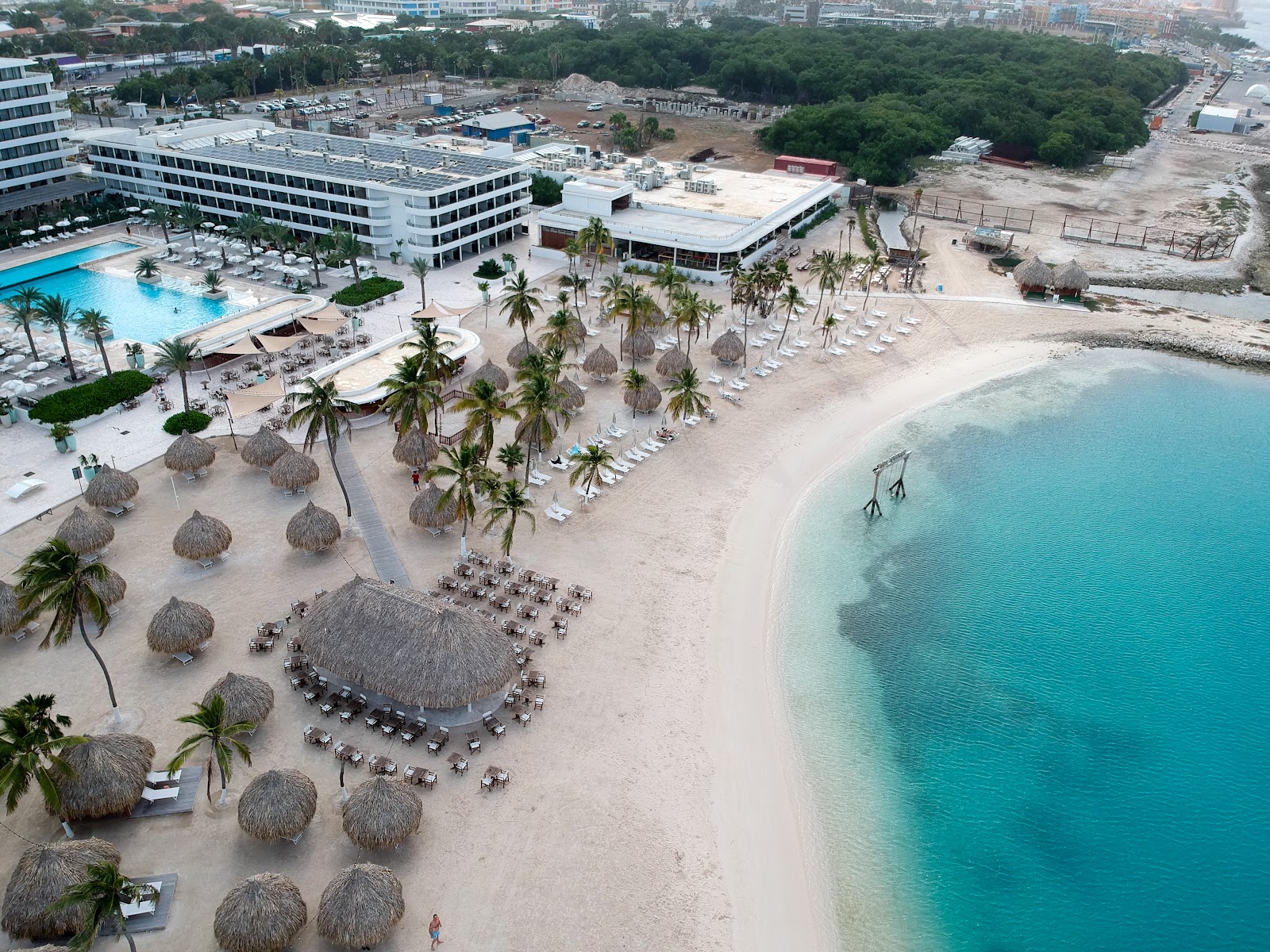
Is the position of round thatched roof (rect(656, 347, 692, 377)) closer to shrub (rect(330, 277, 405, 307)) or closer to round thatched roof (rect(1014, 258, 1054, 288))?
shrub (rect(330, 277, 405, 307))

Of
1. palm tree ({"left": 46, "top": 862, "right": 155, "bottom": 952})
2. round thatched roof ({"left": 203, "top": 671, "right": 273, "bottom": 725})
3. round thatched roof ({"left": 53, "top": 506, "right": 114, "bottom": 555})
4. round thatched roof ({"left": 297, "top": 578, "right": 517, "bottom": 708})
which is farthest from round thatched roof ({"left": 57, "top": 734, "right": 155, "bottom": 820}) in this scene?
round thatched roof ({"left": 53, "top": 506, "right": 114, "bottom": 555})

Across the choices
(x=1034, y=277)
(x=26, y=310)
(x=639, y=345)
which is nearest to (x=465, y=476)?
(x=639, y=345)

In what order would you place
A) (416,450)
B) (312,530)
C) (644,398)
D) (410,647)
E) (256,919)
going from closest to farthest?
(256,919) < (410,647) < (312,530) < (416,450) < (644,398)

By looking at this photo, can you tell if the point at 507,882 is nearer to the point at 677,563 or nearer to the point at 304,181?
the point at 677,563

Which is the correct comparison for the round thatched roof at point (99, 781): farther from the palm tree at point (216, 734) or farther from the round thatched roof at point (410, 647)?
the round thatched roof at point (410, 647)

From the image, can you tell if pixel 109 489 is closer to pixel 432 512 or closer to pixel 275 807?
pixel 432 512

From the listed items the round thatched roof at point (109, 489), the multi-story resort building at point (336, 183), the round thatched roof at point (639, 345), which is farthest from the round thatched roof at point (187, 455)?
the multi-story resort building at point (336, 183)
